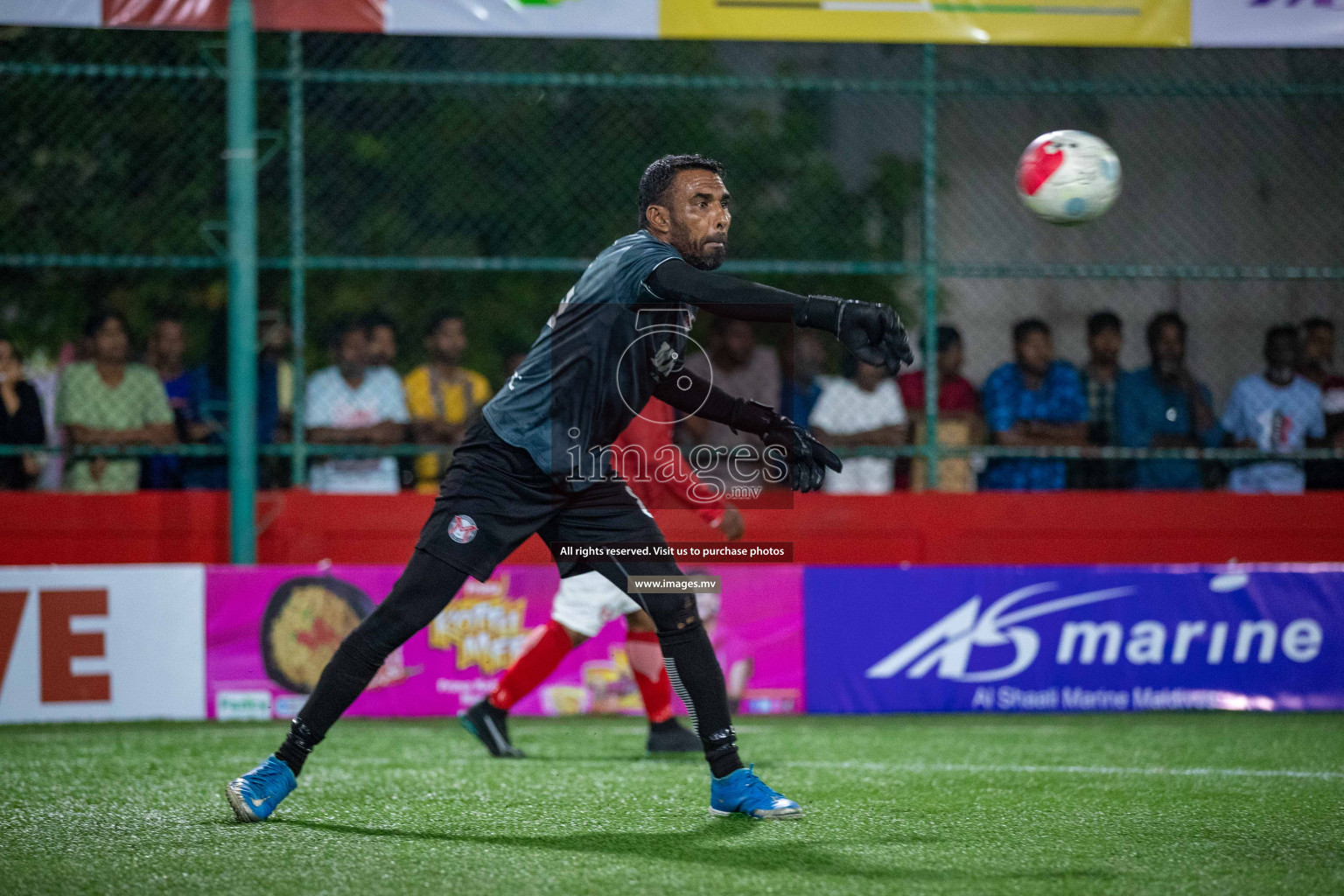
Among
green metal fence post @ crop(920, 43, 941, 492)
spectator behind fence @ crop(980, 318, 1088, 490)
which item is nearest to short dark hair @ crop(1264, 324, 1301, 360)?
spectator behind fence @ crop(980, 318, 1088, 490)

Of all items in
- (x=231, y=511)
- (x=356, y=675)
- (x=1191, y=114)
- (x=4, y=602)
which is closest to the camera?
(x=356, y=675)

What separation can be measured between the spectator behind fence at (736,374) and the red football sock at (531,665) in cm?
243

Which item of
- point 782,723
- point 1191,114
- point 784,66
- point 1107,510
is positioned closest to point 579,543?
point 782,723

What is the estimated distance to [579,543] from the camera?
4438 mm

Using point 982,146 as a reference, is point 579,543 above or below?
below

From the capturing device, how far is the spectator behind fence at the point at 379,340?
8.52 m

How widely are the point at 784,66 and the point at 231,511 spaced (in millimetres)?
7812

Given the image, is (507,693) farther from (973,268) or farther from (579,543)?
(973,268)

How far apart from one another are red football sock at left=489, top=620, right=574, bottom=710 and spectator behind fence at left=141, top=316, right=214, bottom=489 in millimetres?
3038

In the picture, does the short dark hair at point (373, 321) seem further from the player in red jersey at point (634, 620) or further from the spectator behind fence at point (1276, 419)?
the spectator behind fence at point (1276, 419)

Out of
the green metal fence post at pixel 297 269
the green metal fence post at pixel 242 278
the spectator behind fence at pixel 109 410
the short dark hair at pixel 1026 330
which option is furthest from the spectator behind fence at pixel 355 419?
the short dark hair at pixel 1026 330

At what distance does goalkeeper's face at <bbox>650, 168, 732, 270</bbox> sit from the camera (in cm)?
A: 442

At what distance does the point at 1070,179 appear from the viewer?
18.1 feet

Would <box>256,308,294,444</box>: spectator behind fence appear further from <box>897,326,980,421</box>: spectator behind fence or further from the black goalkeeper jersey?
the black goalkeeper jersey
